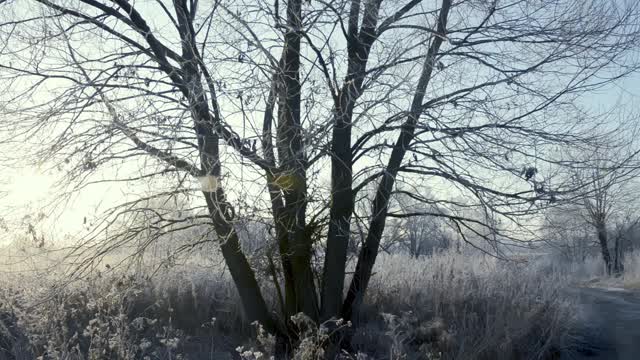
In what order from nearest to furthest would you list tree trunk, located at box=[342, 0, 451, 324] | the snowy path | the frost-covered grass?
tree trunk, located at box=[342, 0, 451, 324]
the frost-covered grass
the snowy path

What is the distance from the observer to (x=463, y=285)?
33.6 feet

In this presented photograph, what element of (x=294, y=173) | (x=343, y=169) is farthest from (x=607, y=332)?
(x=294, y=173)

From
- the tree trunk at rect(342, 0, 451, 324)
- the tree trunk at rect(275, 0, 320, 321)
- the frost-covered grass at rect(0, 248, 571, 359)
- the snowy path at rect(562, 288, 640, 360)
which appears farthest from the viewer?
the snowy path at rect(562, 288, 640, 360)

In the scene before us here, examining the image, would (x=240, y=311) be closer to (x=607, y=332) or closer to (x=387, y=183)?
(x=387, y=183)

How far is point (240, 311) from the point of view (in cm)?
906

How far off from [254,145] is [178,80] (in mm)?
1689

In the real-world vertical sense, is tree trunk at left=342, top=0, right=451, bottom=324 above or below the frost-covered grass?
above

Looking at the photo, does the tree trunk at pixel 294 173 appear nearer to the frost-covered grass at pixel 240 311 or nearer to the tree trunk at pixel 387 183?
the tree trunk at pixel 387 183

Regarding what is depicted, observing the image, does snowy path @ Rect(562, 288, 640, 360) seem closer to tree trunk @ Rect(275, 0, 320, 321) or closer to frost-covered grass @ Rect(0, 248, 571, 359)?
frost-covered grass @ Rect(0, 248, 571, 359)

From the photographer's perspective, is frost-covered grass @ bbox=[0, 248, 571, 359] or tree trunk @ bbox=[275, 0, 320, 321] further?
frost-covered grass @ bbox=[0, 248, 571, 359]

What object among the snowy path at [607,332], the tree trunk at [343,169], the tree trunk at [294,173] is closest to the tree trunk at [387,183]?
the tree trunk at [343,169]

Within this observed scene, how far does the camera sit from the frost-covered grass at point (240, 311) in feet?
23.6

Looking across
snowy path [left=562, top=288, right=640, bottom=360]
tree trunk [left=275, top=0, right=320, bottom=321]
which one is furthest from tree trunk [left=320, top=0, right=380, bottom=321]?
snowy path [left=562, top=288, right=640, bottom=360]

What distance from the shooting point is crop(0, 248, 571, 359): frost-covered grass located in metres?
7.19
